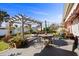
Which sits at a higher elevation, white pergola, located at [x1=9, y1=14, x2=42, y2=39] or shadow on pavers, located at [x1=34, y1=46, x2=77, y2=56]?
white pergola, located at [x1=9, y1=14, x2=42, y2=39]

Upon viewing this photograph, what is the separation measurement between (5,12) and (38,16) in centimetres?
67

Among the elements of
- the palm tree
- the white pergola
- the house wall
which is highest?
the palm tree

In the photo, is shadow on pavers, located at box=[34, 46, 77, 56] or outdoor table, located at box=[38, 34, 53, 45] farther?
outdoor table, located at box=[38, 34, 53, 45]

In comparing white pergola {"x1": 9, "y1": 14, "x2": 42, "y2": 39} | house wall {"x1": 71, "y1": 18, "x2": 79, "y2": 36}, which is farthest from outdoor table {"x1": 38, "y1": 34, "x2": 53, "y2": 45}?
house wall {"x1": 71, "y1": 18, "x2": 79, "y2": 36}

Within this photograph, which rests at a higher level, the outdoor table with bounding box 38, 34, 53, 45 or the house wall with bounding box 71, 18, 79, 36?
the house wall with bounding box 71, 18, 79, 36

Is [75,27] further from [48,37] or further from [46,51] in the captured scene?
[46,51]

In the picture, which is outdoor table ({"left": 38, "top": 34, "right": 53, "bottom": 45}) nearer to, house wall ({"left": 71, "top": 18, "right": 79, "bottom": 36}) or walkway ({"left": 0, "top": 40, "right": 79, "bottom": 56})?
walkway ({"left": 0, "top": 40, "right": 79, "bottom": 56})

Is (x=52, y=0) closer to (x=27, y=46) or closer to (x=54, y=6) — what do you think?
(x=54, y=6)

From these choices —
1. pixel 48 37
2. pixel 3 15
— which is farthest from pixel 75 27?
pixel 3 15

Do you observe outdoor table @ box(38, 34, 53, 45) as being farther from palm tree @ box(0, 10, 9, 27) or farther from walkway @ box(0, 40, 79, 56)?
palm tree @ box(0, 10, 9, 27)

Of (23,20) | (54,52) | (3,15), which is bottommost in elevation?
(54,52)

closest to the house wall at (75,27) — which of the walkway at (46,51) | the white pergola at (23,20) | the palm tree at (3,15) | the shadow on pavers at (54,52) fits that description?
the walkway at (46,51)

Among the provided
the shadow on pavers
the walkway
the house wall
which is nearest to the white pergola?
the walkway

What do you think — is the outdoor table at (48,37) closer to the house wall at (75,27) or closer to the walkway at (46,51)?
the walkway at (46,51)
